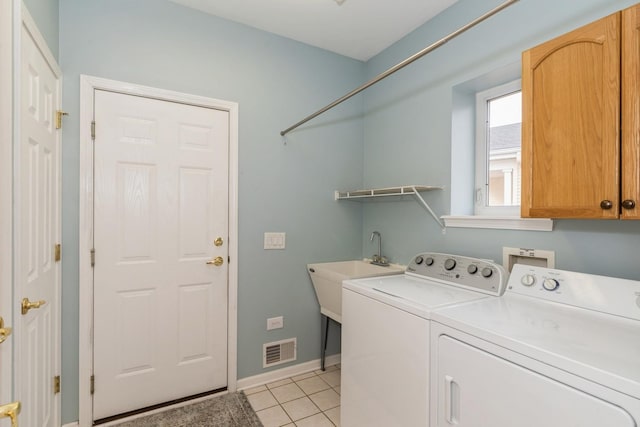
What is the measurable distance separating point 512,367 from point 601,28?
123 cm

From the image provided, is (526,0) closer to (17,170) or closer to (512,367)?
(512,367)

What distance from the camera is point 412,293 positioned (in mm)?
1543

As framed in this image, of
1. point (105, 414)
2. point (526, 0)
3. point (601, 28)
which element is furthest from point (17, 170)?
point (526, 0)

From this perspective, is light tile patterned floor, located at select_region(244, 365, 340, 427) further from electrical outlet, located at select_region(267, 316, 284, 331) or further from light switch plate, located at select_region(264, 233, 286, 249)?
light switch plate, located at select_region(264, 233, 286, 249)

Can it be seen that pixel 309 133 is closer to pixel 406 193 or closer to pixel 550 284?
pixel 406 193

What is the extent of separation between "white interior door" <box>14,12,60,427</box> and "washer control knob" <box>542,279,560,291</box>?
2081 millimetres

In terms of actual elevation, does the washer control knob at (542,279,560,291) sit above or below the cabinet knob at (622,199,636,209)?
below

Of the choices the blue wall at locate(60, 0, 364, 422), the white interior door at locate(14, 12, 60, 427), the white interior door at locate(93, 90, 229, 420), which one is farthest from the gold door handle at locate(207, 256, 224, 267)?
the white interior door at locate(14, 12, 60, 427)

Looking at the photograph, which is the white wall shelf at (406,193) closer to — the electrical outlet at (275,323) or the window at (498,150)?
the window at (498,150)

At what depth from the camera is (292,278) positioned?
249 cm

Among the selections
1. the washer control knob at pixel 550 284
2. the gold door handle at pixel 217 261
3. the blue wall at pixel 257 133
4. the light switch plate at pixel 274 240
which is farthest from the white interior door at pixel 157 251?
the washer control knob at pixel 550 284

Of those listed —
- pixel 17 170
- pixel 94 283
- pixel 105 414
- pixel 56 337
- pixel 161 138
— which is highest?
pixel 161 138

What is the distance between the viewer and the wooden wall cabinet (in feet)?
3.46

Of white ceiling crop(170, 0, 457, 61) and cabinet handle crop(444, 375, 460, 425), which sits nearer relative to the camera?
cabinet handle crop(444, 375, 460, 425)
